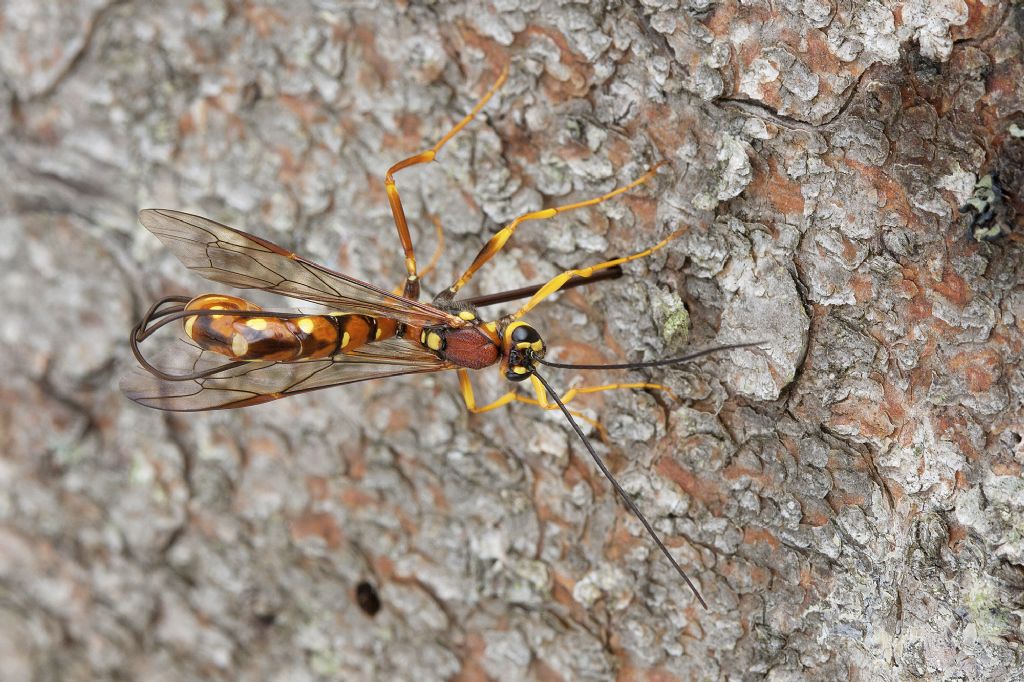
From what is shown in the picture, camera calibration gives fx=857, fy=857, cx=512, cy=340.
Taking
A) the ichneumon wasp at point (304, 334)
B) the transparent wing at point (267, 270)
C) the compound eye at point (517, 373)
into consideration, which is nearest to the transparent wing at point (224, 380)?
the ichneumon wasp at point (304, 334)

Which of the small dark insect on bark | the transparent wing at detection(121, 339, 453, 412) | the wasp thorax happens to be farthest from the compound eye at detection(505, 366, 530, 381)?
the small dark insect on bark

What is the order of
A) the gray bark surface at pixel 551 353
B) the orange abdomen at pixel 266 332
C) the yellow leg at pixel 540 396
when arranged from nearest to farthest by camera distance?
the gray bark surface at pixel 551 353 < the orange abdomen at pixel 266 332 < the yellow leg at pixel 540 396

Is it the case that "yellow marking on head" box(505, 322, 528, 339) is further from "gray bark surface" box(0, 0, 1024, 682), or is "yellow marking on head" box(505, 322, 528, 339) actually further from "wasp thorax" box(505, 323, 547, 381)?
"gray bark surface" box(0, 0, 1024, 682)

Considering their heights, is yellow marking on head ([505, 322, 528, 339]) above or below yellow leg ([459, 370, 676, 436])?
above

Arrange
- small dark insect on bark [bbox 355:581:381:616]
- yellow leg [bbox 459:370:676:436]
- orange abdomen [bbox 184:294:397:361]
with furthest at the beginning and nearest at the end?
small dark insect on bark [bbox 355:581:381:616], yellow leg [bbox 459:370:676:436], orange abdomen [bbox 184:294:397:361]

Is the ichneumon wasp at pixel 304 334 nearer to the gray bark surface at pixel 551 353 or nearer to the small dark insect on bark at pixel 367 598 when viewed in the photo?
the gray bark surface at pixel 551 353
